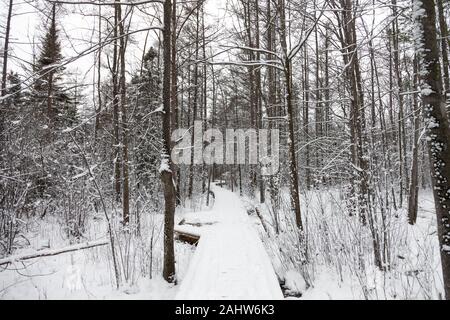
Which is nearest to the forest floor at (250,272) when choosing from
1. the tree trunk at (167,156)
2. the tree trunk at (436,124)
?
the tree trunk at (167,156)

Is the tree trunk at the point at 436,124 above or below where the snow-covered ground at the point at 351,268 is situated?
above

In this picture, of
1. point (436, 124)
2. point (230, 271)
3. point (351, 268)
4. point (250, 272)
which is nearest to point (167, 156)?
point (230, 271)

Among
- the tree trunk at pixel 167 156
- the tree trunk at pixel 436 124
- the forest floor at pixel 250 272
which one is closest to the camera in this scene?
the tree trunk at pixel 436 124

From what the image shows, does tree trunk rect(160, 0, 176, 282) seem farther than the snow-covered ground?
Yes

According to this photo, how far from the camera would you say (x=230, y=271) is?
15.6 feet

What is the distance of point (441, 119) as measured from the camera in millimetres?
2564

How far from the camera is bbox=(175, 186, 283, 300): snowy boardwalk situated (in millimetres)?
3859

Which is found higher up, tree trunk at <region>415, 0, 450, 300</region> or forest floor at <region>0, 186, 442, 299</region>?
tree trunk at <region>415, 0, 450, 300</region>

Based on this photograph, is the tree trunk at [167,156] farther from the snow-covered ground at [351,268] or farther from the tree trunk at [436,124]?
the tree trunk at [436,124]

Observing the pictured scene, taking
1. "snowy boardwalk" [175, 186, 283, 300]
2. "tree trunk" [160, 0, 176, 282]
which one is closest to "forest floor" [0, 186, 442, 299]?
"snowy boardwalk" [175, 186, 283, 300]

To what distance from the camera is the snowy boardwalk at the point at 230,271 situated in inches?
152

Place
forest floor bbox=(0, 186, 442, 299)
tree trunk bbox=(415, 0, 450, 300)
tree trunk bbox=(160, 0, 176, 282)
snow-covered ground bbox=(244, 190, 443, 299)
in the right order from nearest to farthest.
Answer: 1. tree trunk bbox=(415, 0, 450, 300)
2. snow-covered ground bbox=(244, 190, 443, 299)
3. forest floor bbox=(0, 186, 442, 299)
4. tree trunk bbox=(160, 0, 176, 282)

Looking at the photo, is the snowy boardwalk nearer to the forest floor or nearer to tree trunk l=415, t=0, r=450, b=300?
the forest floor
